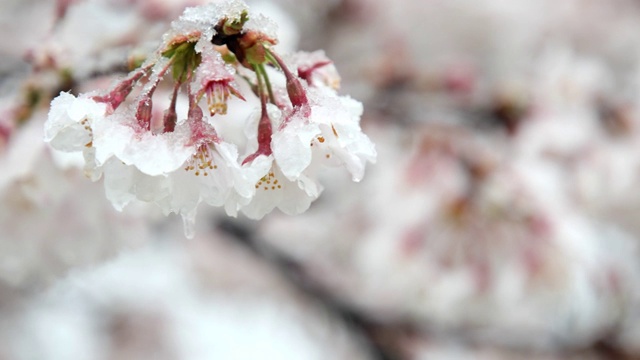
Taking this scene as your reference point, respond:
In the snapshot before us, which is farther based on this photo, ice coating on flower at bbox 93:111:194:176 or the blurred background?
the blurred background

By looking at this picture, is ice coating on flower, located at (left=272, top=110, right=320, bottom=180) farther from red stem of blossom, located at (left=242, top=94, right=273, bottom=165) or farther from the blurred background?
the blurred background

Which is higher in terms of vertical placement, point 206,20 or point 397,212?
point 397,212

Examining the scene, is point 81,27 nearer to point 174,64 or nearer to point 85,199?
point 85,199

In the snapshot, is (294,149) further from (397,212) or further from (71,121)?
(397,212)

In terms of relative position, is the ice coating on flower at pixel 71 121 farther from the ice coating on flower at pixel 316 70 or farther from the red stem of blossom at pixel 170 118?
the ice coating on flower at pixel 316 70

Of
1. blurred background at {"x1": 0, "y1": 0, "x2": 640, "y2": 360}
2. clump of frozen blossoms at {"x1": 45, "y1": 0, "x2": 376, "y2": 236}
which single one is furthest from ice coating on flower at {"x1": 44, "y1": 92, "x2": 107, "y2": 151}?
blurred background at {"x1": 0, "y1": 0, "x2": 640, "y2": 360}

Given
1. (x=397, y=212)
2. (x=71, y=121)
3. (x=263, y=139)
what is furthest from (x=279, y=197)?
(x=397, y=212)

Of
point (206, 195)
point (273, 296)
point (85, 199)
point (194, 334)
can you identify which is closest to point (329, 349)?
point (273, 296)
